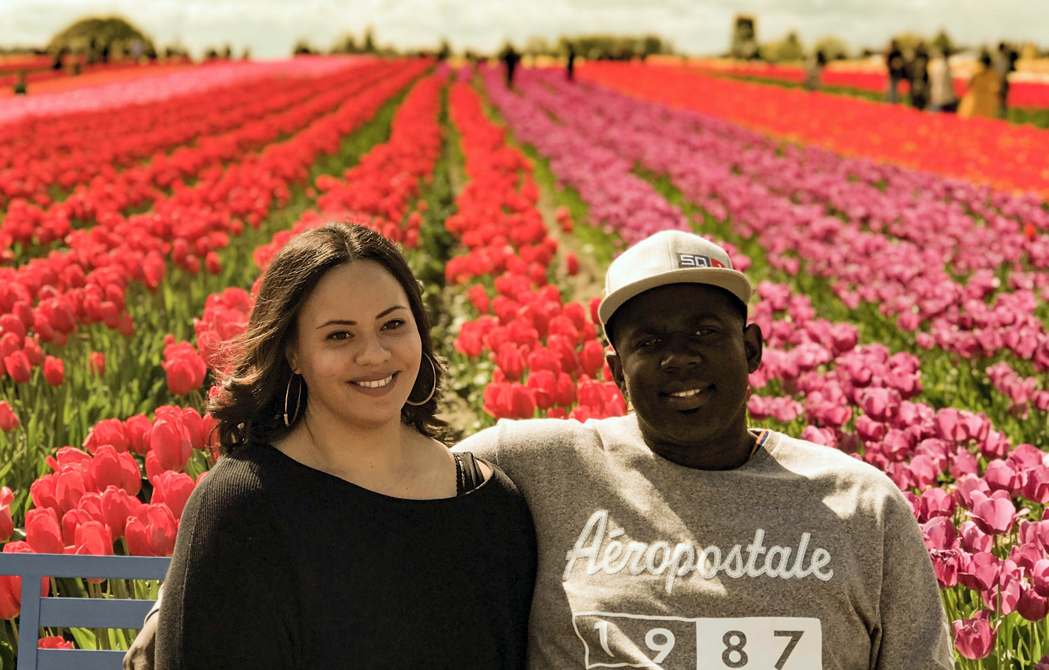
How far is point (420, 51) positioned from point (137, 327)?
64984 millimetres

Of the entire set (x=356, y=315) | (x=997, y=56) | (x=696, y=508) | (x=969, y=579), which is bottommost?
(x=969, y=579)

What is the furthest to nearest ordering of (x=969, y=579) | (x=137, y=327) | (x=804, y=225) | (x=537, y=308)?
1. (x=804, y=225)
2. (x=137, y=327)
3. (x=537, y=308)
4. (x=969, y=579)

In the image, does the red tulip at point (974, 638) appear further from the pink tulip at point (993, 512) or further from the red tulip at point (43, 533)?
the red tulip at point (43, 533)

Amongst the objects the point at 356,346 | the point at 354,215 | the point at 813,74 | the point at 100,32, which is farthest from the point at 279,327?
the point at 100,32

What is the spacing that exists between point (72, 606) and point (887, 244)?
235 inches

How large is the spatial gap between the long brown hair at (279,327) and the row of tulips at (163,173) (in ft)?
15.9

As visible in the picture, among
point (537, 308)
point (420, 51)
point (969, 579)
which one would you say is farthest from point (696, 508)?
point (420, 51)

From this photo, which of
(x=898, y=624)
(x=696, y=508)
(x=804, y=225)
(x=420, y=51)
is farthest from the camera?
(x=420, y=51)

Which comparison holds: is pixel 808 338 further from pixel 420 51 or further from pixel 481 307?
pixel 420 51

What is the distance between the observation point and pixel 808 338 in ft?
15.2

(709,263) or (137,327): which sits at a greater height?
(709,263)

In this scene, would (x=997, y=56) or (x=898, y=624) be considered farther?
(x=997, y=56)

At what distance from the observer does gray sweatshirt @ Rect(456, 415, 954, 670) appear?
209cm

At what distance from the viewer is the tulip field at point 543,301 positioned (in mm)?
2717
